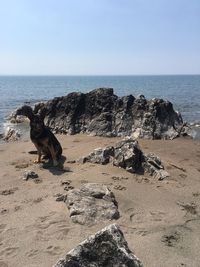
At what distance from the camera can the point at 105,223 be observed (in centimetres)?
695

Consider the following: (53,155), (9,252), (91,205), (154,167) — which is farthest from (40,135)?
(9,252)

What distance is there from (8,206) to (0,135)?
11443 millimetres

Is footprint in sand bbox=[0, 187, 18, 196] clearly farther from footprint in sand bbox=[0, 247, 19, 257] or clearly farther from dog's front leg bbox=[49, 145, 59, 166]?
footprint in sand bbox=[0, 247, 19, 257]

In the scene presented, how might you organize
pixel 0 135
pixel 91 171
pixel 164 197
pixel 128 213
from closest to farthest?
pixel 128 213, pixel 164 197, pixel 91 171, pixel 0 135

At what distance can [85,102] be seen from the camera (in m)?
19.7

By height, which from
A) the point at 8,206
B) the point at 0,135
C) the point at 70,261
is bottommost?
the point at 0,135

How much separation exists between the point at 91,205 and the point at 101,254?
3.34m

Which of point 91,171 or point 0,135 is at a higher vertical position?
point 91,171

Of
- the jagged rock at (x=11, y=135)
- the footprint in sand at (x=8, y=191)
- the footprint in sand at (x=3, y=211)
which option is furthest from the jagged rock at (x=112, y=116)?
the footprint in sand at (x=3, y=211)

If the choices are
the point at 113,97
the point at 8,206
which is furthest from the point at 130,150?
the point at 113,97

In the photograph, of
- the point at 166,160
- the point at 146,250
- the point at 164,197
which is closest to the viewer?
the point at 146,250

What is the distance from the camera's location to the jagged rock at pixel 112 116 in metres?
17.3

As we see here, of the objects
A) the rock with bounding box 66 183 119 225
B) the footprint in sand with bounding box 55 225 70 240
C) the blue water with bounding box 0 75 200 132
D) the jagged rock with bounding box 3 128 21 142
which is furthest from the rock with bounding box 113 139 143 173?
the blue water with bounding box 0 75 200 132

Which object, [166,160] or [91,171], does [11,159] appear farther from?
[166,160]
